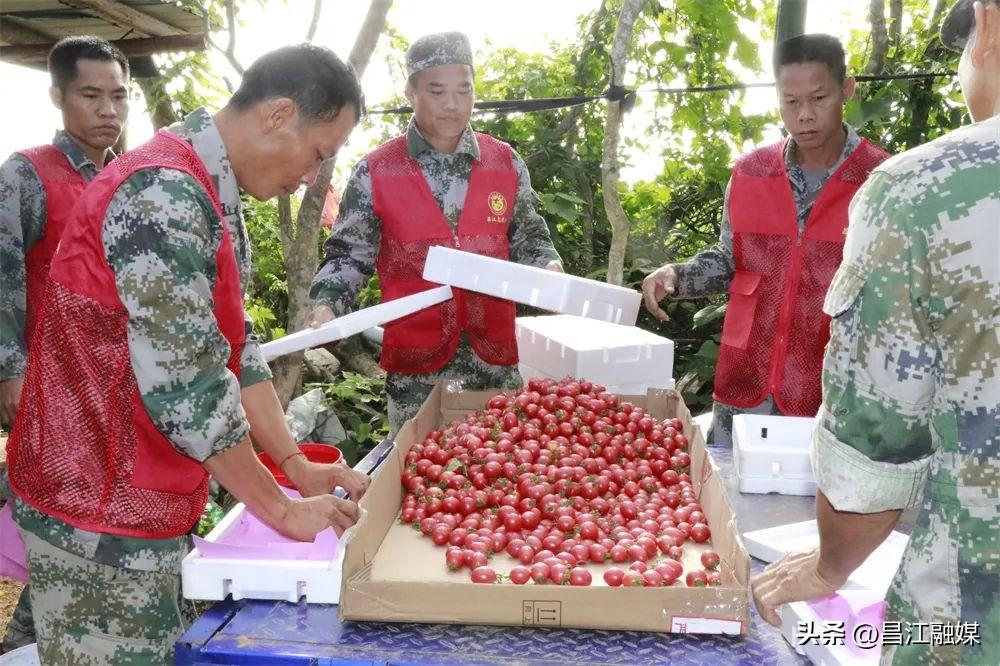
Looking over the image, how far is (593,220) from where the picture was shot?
769cm

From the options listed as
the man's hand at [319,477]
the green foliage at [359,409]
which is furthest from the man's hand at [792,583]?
the green foliage at [359,409]

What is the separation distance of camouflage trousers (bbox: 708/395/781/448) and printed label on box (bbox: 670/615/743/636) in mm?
1897

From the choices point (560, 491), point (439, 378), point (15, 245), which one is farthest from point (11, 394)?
point (560, 491)

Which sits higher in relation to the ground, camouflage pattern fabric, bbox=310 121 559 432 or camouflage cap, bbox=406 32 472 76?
camouflage cap, bbox=406 32 472 76

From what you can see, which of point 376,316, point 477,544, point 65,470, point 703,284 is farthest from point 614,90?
point 65,470

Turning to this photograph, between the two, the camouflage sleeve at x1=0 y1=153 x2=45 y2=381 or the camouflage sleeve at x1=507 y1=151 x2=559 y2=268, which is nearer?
the camouflage sleeve at x1=0 y1=153 x2=45 y2=381

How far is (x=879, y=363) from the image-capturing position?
1142mm

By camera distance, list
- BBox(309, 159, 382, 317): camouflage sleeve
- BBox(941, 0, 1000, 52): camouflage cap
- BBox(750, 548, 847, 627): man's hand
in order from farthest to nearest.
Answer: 1. BBox(309, 159, 382, 317): camouflage sleeve
2. BBox(750, 548, 847, 627): man's hand
3. BBox(941, 0, 1000, 52): camouflage cap

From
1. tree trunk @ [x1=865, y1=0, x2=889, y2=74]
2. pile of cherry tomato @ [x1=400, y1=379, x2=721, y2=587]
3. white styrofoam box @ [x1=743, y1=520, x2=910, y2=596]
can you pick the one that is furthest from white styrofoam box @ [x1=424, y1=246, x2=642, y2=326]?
tree trunk @ [x1=865, y1=0, x2=889, y2=74]

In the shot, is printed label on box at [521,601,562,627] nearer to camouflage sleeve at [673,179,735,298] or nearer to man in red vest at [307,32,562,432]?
man in red vest at [307,32,562,432]

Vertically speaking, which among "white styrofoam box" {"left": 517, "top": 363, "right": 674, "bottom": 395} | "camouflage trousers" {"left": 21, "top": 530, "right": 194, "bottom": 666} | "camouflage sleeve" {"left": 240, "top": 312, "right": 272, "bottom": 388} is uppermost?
"camouflage sleeve" {"left": 240, "top": 312, "right": 272, "bottom": 388}

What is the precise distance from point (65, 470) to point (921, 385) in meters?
1.67

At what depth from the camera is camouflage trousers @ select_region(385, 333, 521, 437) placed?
140 inches

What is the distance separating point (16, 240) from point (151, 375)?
86.5 inches
